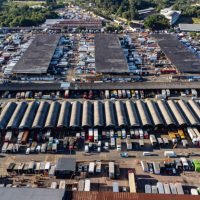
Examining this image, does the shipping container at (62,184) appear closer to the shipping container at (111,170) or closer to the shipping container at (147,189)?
the shipping container at (111,170)

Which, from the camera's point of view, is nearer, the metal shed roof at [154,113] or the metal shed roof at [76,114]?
the metal shed roof at [76,114]

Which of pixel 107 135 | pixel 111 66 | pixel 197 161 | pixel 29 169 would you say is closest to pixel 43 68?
pixel 111 66

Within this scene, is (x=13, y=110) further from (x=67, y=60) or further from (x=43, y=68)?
(x=67, y=60)

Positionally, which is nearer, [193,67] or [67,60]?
[193,67]

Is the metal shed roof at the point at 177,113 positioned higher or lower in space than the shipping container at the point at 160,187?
lower

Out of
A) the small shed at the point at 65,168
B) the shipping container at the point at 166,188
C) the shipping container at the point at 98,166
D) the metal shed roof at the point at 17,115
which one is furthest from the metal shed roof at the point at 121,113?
the metal shed roof at the point at 17,115

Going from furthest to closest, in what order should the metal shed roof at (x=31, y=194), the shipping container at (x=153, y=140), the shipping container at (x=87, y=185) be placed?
the shipping container at (x=153, y=140), the shipping container at (x=87, y=185), the metal shed roof at (x=31, y=194)
